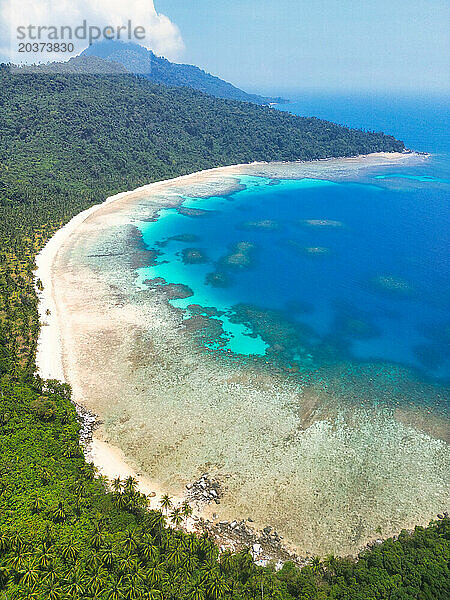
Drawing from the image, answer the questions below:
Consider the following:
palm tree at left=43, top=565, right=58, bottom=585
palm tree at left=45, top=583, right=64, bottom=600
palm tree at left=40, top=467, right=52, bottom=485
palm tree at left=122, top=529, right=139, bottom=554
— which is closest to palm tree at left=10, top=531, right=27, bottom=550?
palm tree at left=43, top=565, right=58, bottom=585

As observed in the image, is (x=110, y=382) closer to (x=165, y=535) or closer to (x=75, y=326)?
(x=75, y=326)

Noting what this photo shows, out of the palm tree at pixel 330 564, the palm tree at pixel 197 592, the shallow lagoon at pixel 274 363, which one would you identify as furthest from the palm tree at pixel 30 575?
the palm tree at pixel 330 564

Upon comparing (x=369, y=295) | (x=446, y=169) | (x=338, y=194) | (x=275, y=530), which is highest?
(x=446, y=169)

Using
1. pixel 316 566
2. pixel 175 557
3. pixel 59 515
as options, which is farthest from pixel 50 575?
pixel 316 566

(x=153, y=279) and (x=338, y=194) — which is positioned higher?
(x=338, y=194)

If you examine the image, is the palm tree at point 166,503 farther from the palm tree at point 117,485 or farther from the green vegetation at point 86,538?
the palm tree at point 117,485

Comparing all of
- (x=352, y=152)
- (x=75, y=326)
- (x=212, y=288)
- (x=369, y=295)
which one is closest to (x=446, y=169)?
(x=352, y=152)

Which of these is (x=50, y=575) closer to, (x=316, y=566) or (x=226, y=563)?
(x=226, y=563)
